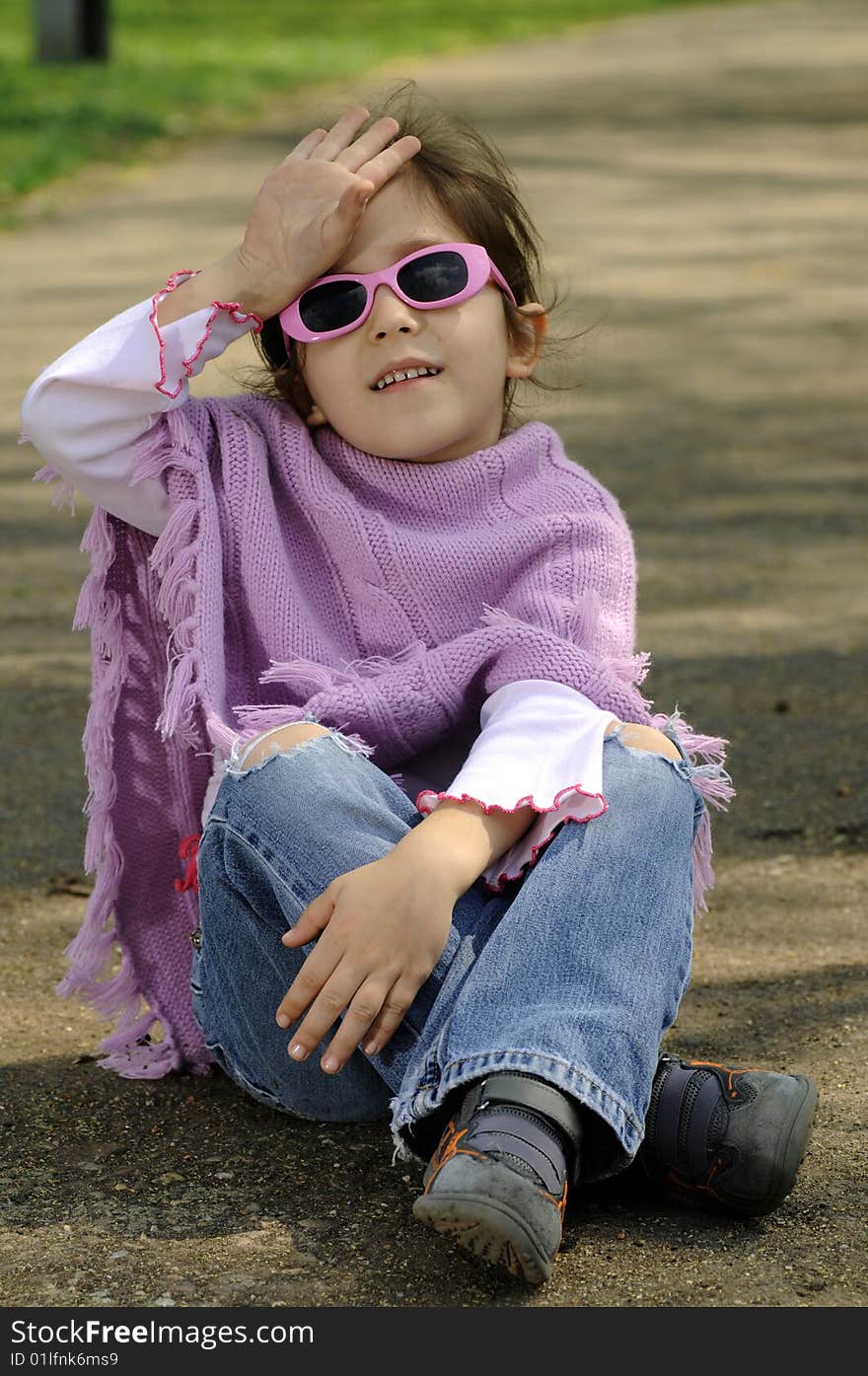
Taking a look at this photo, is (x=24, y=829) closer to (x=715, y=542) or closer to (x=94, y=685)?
(x=94, y=685)

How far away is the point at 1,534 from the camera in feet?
16.5

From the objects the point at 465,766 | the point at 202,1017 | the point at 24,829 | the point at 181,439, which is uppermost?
the point at 181,439

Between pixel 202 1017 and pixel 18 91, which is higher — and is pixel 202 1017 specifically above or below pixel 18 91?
above

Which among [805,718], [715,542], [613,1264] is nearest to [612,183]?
[715,542]

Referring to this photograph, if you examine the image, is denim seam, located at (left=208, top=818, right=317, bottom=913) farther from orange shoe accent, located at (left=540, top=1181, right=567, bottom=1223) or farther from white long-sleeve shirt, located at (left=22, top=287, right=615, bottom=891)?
orange shoe accent, located at (left=540, top=1181, right=567, bottom=1223)

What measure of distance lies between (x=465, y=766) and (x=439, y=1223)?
1.78 ft

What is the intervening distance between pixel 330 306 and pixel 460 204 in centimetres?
24

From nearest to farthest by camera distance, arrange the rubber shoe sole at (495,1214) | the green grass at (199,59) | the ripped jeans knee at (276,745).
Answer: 1. the rubber shoe sole at (495,1214)
2. the ripped jeans knee at (276,745)
3. the green grass at (199,59)

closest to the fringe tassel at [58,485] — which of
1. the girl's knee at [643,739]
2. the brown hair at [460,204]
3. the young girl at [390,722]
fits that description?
the young girl at [390,722]

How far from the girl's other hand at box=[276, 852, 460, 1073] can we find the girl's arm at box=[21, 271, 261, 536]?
694mm

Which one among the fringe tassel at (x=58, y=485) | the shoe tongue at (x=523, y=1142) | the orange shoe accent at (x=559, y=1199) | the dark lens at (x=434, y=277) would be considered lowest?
the orange shoe accent at (x=559, y=1199)

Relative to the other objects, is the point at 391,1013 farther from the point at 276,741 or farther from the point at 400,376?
the point at 400,376

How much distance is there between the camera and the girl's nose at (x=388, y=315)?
2.38 m

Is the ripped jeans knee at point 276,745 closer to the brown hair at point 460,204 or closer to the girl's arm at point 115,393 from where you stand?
the girl's arm at point 115,393
